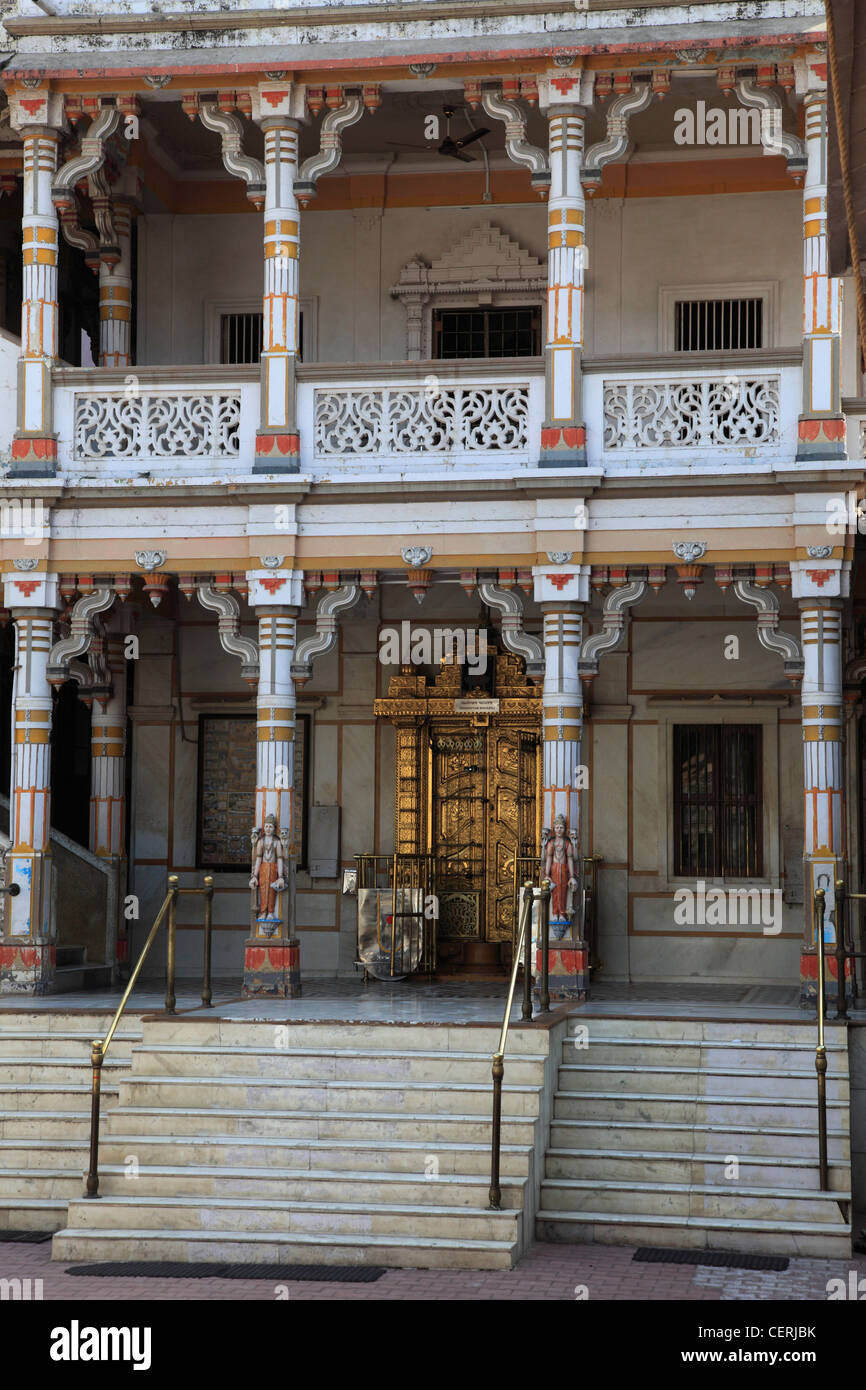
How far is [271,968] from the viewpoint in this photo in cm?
1518

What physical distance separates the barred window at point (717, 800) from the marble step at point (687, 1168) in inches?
224

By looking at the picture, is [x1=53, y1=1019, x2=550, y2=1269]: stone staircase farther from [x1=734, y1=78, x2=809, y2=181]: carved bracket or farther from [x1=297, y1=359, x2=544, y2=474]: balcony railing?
[x1=734, y1=78, x2=809, y2=181]: carved bracket

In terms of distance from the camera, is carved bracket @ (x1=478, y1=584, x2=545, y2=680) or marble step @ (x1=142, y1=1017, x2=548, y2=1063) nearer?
marble step @ (x1=142, y1=1017, x2=548, y2=1063)

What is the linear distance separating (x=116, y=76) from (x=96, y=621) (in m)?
5.08

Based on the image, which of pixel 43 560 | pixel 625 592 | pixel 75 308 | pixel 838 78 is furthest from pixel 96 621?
pixel 838 78

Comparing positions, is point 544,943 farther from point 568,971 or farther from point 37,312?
point 37,312

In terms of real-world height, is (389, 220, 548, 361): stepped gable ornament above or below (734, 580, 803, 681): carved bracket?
above

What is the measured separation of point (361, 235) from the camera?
1862 centimetres

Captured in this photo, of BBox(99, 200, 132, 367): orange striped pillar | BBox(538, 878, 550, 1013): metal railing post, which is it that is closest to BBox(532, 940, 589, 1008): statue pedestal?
BBox(538, 878, 550, 1013): metal railing post

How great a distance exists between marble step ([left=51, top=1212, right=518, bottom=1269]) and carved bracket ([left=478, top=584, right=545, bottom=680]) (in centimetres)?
542

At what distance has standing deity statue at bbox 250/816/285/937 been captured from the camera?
15.2 m

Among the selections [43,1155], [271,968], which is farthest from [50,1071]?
[271,968]

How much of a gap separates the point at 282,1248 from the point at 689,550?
21.9 ft

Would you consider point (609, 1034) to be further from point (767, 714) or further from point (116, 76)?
point (116, 76)
